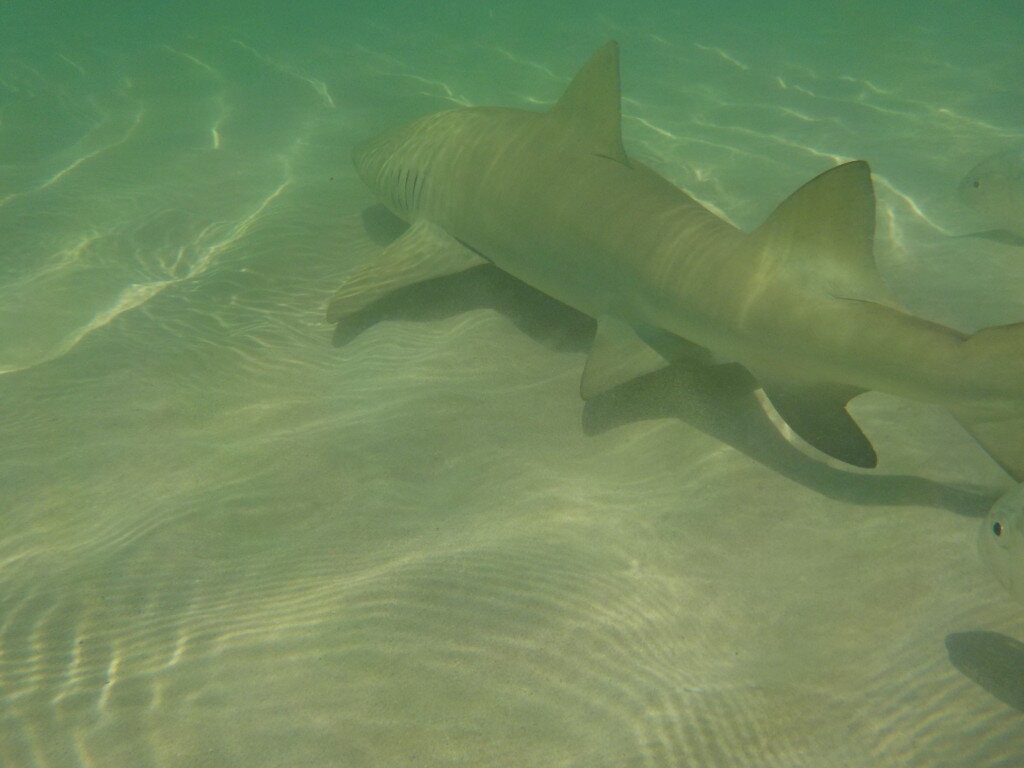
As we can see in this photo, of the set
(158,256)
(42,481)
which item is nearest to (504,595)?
(42,481)

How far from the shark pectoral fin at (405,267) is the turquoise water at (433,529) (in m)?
0.26

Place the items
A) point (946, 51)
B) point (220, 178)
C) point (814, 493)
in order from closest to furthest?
1. point (814, 493)
2. point (220, 178)
3. point (946, 51)

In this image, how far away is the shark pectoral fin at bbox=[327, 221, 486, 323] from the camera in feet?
13.7

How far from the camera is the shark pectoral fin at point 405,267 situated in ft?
13.7

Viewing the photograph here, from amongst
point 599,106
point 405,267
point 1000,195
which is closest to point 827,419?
point 599,106

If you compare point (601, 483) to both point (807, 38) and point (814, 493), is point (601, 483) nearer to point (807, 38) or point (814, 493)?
→ point (814, 493)

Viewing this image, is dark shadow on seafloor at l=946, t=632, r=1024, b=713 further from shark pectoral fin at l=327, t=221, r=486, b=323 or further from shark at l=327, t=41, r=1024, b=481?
shark pectoral fin at l=327, t=221, r=486, b=323

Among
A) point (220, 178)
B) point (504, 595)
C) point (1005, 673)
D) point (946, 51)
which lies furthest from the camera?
point (946, 51)

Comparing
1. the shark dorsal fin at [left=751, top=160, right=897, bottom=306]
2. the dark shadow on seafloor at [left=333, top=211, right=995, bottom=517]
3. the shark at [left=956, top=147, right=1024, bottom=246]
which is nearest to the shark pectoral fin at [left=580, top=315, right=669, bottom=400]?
the dark shadow on seafloor at [left=333, top=211, right=995, bottom=517]

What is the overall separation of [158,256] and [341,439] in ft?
11.0

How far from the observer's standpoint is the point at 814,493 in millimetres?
2697

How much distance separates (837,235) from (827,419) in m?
0.75

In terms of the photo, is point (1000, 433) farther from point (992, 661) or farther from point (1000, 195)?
point (1000, 195)

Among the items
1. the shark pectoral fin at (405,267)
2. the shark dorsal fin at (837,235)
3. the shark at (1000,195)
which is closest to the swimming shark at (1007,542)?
the shark dorsal fin at (837,235)
